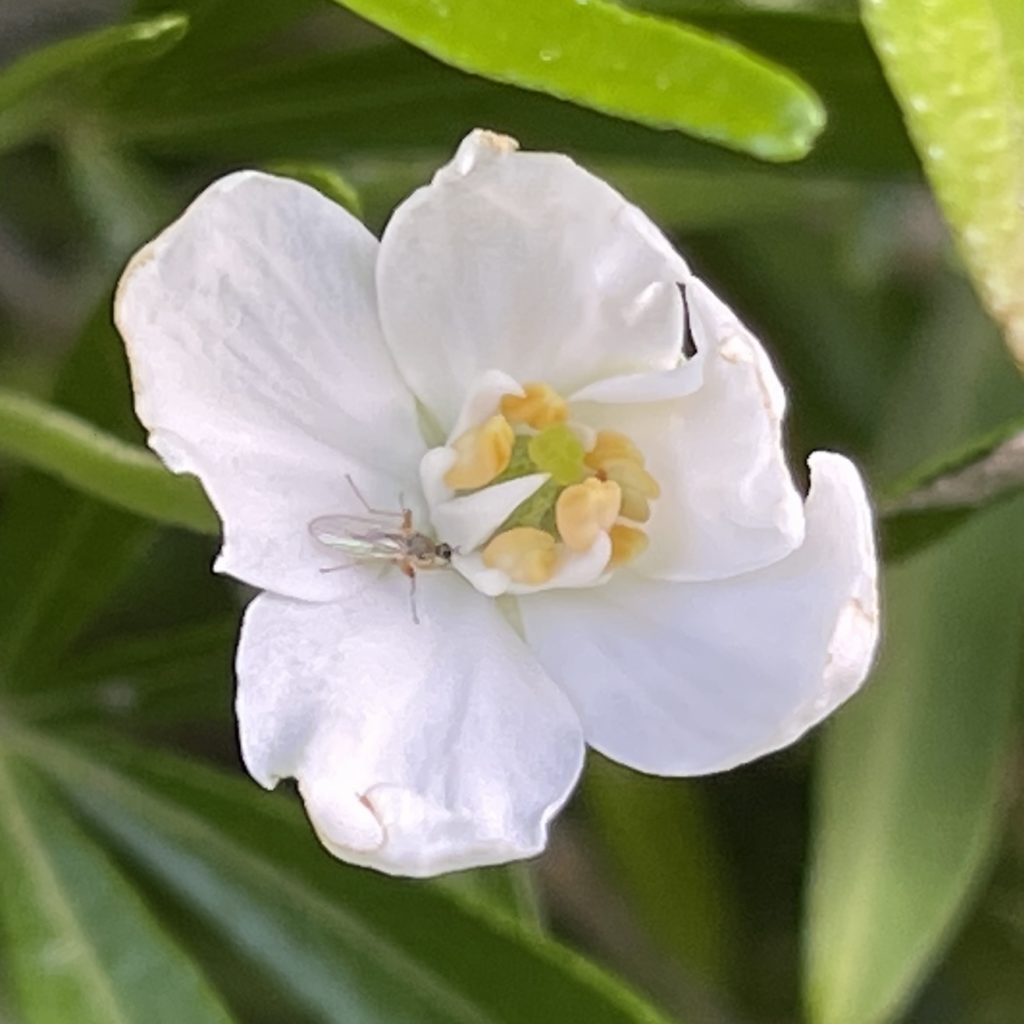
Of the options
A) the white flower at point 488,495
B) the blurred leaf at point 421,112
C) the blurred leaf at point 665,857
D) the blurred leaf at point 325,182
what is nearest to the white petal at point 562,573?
the white flower at point 488,495

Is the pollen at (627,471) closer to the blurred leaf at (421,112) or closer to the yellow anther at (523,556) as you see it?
the yellow anther at (523,556)

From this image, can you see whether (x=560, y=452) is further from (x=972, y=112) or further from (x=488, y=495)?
(x=972, y=112)

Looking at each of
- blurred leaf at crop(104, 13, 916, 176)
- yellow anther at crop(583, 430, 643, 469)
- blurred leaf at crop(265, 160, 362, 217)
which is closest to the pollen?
yellow anther at crop(583, 430, 643, 469)

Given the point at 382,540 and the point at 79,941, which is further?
the point at 79,941

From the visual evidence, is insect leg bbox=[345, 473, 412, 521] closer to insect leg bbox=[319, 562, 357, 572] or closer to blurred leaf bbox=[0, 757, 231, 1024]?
insect leg bbox=[319, 562, 357, 572]

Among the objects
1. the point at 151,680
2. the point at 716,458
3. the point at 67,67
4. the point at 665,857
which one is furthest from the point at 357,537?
the point at 665,857

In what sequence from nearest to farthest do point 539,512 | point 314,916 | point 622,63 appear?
point 622,63 < point 539,512 < point 314,916
